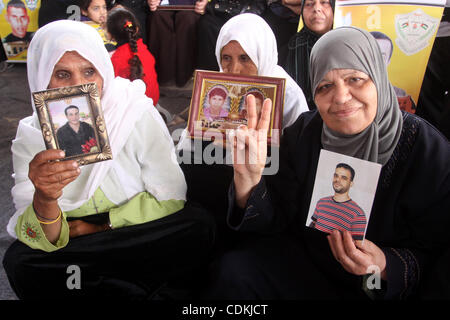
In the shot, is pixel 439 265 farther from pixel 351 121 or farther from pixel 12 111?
pixel 12 111

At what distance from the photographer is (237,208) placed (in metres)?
1.26

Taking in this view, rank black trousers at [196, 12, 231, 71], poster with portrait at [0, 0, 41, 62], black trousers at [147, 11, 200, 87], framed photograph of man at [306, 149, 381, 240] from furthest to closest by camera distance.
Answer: poster with portrait at [0, 0, 41, 62]
black trousers at [147, 11, 200, 87]
black trousers at [196, 12, 231, 71]
framed photograph of man at [306, 149, 381, 240]

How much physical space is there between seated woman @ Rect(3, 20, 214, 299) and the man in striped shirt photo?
1.56 ft

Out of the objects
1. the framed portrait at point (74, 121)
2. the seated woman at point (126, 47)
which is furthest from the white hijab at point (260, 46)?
the seated woman at point (126, 47)

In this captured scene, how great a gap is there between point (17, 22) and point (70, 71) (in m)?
3.55

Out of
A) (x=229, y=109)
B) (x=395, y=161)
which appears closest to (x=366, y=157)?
(x=395, y=161)

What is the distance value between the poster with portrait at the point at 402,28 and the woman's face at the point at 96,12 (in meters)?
2.08

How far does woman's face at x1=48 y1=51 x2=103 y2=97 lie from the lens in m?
1.20

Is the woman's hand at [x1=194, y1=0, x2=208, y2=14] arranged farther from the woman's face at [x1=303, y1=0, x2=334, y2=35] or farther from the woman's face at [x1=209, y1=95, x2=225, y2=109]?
the woman's face at [x1=209, y1=95, x2=225, y2=109]

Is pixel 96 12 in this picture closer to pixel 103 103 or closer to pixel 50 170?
pixel 103 103

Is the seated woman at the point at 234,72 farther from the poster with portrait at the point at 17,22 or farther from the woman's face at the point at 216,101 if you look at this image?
the poster with portrait at the point at 17,22

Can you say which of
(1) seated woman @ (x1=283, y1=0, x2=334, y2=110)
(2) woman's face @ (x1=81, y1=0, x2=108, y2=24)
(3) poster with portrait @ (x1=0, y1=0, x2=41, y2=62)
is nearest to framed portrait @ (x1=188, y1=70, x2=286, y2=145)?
(1) seated woman @ (x1=283, y1=0, x2=334, y2=110)

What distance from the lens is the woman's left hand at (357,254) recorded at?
3.31 feet
